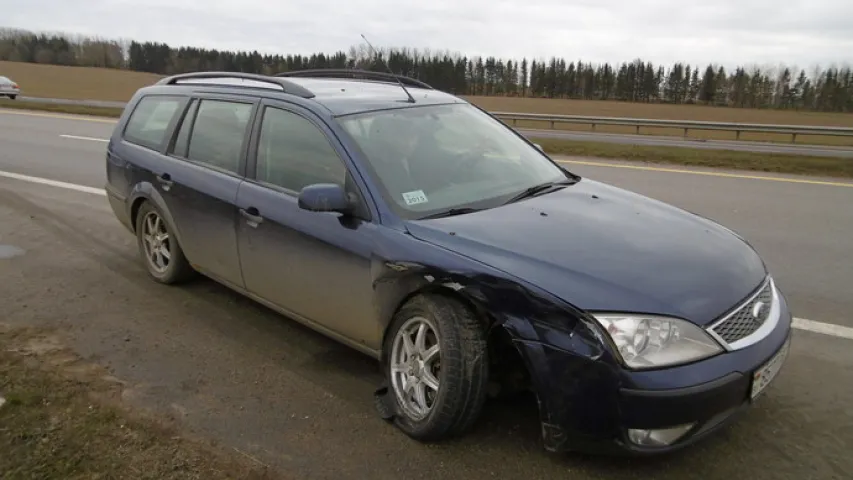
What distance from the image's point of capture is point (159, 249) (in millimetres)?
5559

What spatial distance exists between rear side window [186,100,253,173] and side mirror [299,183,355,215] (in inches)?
45.5

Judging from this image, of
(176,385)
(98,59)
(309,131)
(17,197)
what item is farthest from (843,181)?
(98,59)

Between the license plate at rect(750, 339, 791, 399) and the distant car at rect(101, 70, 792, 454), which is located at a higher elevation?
the distant car at rect(101, 70, 792, 454)

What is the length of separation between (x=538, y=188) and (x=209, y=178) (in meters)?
2.26

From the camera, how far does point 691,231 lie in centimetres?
357

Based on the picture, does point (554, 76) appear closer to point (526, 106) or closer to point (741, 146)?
point (526, 106)

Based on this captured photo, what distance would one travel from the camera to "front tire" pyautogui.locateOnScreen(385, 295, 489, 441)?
9.99 feet

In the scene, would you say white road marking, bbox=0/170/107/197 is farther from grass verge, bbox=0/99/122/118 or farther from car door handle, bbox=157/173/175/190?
grass verge, bbox=0/99/122/118

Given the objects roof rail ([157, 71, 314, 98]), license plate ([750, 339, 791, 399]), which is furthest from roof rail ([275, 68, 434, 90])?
license plate ([750, 339, 791, 399])

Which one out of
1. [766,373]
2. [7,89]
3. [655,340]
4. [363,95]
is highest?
[363,95]

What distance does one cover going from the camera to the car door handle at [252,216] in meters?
4.21

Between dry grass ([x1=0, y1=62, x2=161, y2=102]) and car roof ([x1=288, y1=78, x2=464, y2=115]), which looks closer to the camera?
car roof ([x1=288, y1=78, x2=464, y2=115])

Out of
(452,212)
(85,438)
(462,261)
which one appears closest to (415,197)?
(452,212)

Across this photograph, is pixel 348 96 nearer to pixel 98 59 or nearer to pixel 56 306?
pixel 56 306
